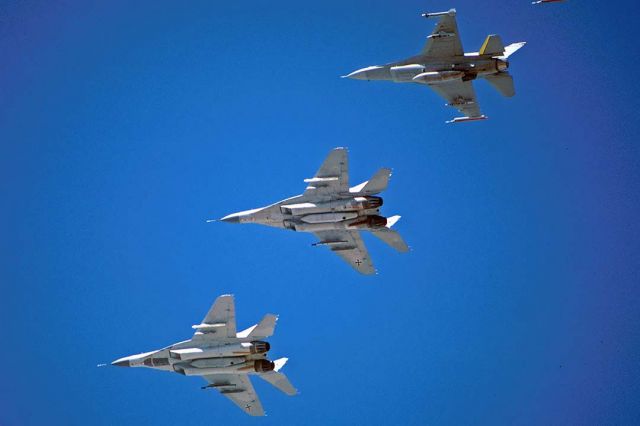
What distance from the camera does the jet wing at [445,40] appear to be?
142 ft

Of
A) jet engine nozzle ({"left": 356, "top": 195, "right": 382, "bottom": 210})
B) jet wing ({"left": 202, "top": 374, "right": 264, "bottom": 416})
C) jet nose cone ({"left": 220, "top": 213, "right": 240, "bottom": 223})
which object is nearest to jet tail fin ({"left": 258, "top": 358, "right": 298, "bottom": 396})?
jet wing ({"left": 202, "top": 374, "right": 264, "bottom": 416})

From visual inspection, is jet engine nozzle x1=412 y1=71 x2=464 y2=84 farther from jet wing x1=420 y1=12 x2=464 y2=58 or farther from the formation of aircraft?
jet wing x1=420 y1=12 x2=464 y2=58

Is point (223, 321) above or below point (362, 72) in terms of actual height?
below

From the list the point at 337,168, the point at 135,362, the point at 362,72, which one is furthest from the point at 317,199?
the point at 135,362

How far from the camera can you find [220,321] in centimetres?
4297

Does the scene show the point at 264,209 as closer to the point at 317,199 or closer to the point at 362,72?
the point at 317,199

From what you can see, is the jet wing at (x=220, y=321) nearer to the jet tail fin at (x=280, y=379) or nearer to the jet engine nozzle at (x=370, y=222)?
the jet tail fin at (x=280, y=379)

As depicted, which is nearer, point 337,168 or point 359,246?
point 337,168

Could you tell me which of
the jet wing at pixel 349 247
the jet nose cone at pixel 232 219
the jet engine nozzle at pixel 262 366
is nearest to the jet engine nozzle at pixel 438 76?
the jet wing at pixel 349 247

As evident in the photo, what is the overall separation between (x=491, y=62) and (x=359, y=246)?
27.7 ft

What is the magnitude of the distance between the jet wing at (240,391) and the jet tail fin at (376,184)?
845 centimetres

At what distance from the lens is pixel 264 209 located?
4459 centimetres

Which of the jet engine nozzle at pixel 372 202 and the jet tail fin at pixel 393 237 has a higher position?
the jet engine nozzle at pixel 372 202

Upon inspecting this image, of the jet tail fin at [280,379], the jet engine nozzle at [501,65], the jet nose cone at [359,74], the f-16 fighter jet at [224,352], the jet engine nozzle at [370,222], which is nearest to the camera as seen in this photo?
the f-16 fighter jet at [224,352]
